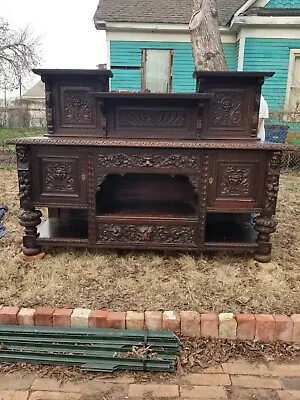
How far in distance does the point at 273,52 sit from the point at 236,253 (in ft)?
21.8

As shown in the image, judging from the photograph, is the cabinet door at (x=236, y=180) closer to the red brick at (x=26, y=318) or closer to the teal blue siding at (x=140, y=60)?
the red brick at (x=26, y=318)

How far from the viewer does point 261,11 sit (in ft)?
24.1

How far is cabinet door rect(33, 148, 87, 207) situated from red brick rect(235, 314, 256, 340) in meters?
1.29

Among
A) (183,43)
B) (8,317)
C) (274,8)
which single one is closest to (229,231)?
(8,317)

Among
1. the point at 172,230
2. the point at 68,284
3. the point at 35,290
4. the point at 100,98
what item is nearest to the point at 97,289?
the point at 68,284

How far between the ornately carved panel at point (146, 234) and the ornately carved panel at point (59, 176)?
37cm

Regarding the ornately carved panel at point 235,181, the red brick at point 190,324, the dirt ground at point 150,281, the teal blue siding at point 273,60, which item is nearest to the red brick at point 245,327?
the dirt ground at point 150,281

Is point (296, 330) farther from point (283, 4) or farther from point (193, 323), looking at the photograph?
point (283, 4)

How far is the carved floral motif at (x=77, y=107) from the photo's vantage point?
2.31 m

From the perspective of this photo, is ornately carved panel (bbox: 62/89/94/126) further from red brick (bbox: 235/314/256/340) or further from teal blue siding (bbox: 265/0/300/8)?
teal blue siding (bbox: 265/0/300/8)

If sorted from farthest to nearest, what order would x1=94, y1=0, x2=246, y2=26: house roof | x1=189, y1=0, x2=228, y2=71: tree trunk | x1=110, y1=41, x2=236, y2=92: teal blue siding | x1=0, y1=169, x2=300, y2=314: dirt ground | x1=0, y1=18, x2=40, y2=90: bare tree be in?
x1=0, y1=18, x2=40, y2=90: bare tree, x1=110, y1=41, x2=236, y2=92: teal blue siding, x1=94, y1=0, x2=246, y2=26: house roof, x1=189, y1=0, x2=228, y2=71: tree trunk, x1=0, y1=169, x2=300, y2=314: dirt ground

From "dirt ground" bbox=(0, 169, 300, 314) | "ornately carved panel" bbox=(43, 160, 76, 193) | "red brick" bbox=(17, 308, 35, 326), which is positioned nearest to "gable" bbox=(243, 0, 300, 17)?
"dirt ground" bbox=(0, 169, 300, 314)

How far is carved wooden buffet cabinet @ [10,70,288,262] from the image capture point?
7.34ft

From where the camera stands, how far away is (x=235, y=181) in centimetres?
230
